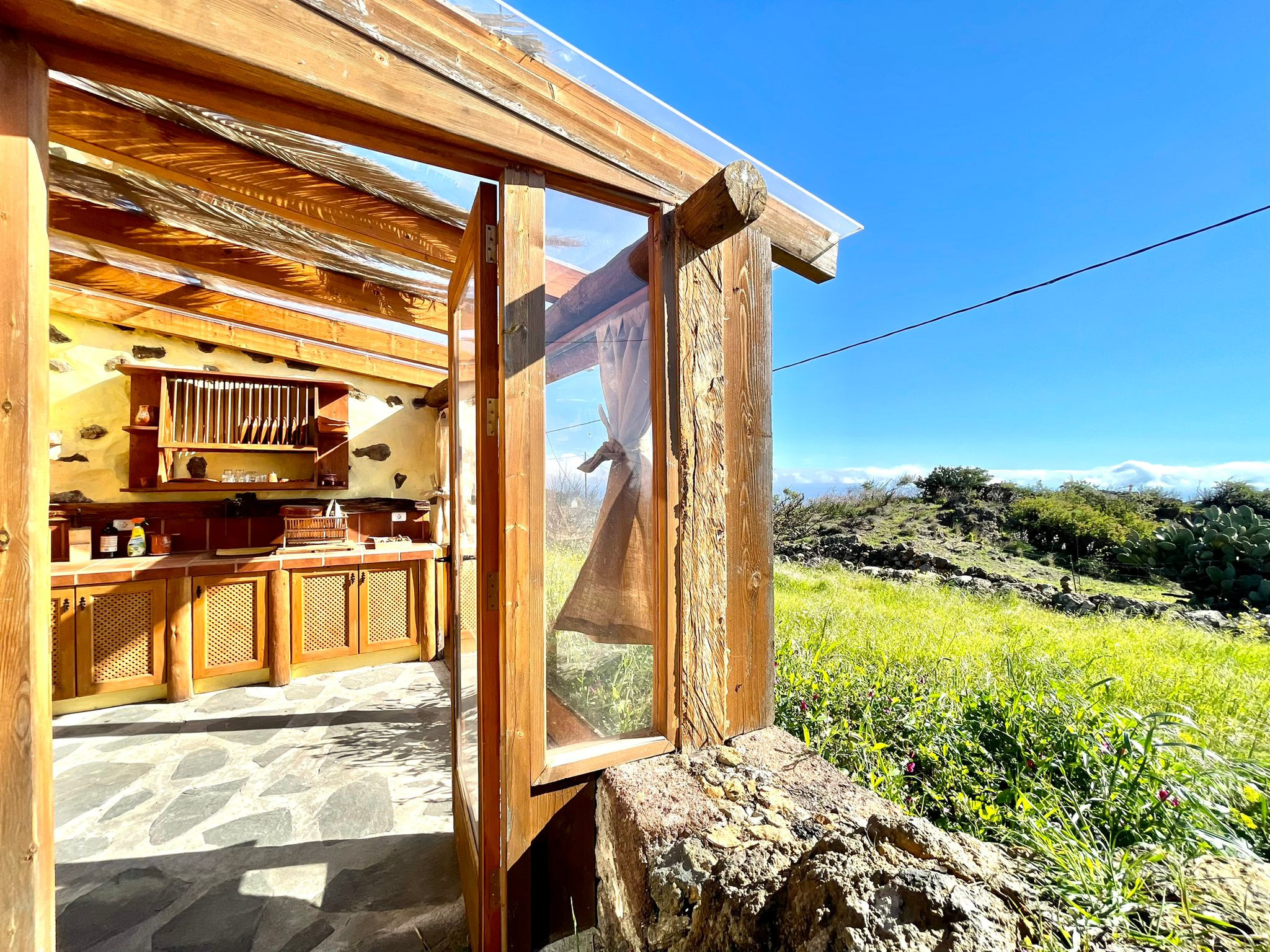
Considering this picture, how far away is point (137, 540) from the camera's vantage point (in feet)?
10.8

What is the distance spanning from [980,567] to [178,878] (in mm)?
8834

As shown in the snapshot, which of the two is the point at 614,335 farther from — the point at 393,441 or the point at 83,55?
the point at 393,441

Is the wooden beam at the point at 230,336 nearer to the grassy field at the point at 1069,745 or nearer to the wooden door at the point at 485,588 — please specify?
the wooden door at the point at 485,588

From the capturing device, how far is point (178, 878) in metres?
1.69

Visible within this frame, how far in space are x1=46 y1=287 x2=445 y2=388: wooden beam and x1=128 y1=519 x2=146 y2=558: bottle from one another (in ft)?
4.51

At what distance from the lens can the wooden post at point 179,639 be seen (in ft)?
9.93

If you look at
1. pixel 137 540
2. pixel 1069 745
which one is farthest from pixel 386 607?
pixel 1069 745

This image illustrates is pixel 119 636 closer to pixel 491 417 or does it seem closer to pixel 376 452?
pixel 376 452

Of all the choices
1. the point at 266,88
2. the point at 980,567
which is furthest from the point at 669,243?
the point at 980,567

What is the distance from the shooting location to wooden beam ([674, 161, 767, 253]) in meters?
1.11

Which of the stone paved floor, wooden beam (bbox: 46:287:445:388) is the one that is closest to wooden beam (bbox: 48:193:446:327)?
wooden beam (bbox: 46:287:445:388)

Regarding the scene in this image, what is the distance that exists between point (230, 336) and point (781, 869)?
4.59m

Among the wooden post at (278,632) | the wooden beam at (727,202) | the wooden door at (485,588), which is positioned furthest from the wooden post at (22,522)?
the wooden post at (278,632)

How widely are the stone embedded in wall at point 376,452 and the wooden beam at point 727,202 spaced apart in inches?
155
